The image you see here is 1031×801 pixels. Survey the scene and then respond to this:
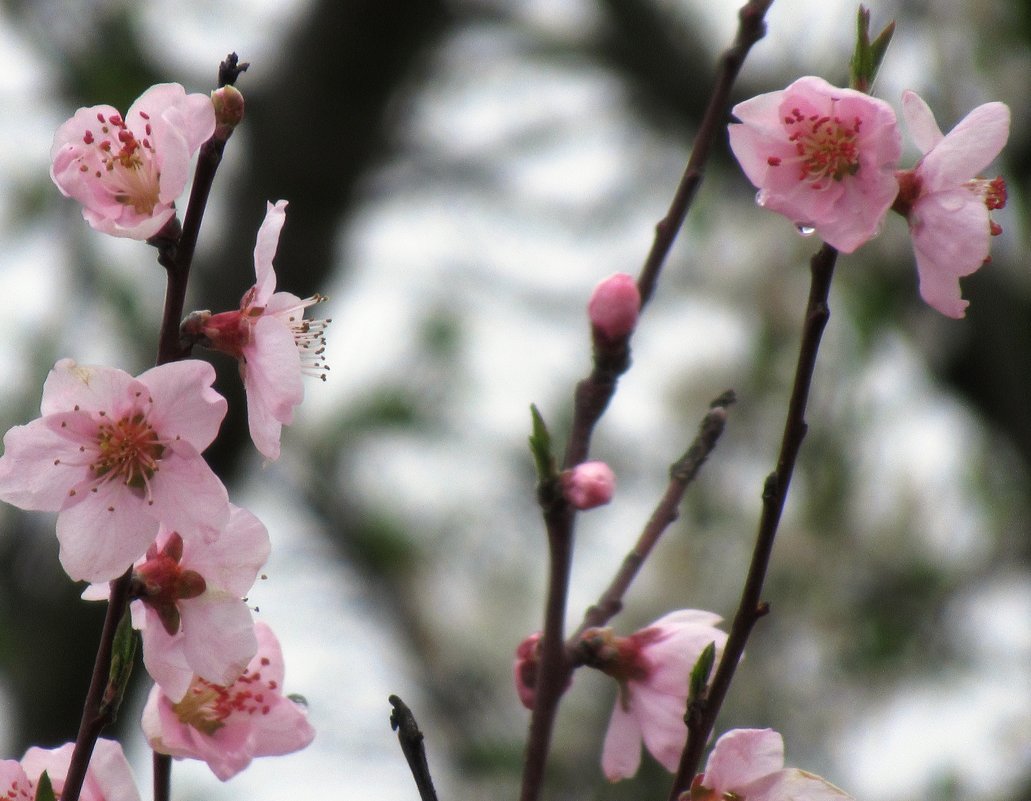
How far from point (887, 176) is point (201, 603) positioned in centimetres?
56

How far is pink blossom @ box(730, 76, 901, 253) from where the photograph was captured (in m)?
0.85

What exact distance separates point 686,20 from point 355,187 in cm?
Answer: 126

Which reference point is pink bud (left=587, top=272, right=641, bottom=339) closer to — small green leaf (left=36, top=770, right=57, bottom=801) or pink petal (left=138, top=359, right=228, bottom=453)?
pink petal (left=138, top=359, right=228, bottom=453)

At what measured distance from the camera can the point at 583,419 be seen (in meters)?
0.87

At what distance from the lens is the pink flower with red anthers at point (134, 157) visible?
2.64ft

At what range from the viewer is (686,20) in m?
4.20

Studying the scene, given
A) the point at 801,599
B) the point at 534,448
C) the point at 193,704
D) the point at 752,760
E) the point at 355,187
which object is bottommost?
the point at 801,599

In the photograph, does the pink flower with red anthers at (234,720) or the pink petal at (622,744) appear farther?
the pink petal at (622,744)

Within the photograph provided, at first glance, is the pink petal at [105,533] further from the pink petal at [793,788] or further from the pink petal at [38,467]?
the pink petal at [793,788]

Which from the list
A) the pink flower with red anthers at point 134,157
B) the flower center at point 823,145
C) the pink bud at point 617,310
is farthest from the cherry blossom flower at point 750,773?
the pink flower with red anthers at point 134,157

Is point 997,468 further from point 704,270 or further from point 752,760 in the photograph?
point 752,760

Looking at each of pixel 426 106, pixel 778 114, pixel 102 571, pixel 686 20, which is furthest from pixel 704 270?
pixel 102 571

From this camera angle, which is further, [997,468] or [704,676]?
[997,468]

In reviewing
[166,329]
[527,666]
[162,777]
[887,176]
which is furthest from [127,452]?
[887,176]
